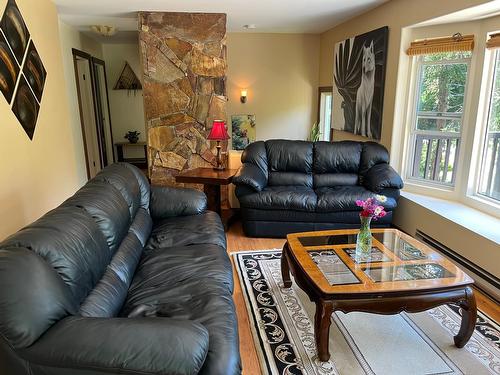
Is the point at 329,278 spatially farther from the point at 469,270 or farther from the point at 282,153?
the point at 282,153

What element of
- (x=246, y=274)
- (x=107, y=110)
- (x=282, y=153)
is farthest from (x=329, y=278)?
(x=107, y=110)

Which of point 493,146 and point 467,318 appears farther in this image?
point 493,146

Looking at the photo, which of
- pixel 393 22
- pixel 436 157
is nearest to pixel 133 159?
pixel 393 22

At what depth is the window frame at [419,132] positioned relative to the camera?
330 centimetres

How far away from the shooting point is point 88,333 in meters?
1.15

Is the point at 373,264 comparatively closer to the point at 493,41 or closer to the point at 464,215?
the point at 464,215

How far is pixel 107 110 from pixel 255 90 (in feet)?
9.47

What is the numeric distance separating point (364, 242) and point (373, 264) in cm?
17

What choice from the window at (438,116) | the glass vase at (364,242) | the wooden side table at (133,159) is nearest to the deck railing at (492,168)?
the window at (438,116)

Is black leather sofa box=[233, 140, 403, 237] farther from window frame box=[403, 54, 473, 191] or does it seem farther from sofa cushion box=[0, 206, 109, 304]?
sofa cushion box=[0, 206, 109, 304]

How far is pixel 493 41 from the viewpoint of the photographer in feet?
9.37

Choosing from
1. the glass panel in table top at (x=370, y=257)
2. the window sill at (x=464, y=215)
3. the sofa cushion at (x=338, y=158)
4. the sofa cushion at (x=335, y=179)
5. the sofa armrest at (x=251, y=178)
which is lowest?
the glass panel in table top at (x=370, y=257)

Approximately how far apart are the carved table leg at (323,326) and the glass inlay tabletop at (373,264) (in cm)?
8

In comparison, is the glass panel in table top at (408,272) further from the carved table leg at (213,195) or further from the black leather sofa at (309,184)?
the carved table leg at (213,195)
